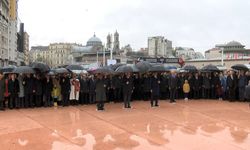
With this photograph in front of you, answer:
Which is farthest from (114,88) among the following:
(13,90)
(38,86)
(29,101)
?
(13,90)

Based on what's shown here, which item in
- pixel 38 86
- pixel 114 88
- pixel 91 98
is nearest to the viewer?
pixel 38 86

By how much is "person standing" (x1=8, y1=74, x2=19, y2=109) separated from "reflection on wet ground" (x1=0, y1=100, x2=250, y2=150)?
764 mm

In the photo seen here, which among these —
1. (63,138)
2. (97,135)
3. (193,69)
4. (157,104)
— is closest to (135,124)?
(97,135)

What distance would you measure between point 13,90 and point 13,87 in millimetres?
125

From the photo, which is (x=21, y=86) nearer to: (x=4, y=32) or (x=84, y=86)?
(x=84, y=86)

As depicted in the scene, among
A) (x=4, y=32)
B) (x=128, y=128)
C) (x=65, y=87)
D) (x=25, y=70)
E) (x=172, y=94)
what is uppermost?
(x=4, y=32)

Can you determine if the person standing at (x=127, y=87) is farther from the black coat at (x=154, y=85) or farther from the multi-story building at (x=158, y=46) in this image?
the multi-story building at (x=158, y=46)

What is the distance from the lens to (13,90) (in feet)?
49.7

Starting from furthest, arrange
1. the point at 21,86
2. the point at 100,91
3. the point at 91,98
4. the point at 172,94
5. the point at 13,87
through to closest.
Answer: the point at 172,94 → the point at 91,98 → the point at 21,86 → the point at 13,87 → the point at 100,91

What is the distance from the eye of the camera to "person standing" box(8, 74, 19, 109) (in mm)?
15078

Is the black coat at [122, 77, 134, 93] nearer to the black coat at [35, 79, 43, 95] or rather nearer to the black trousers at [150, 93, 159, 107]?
the black trousers at [150, 93, 159, 107]

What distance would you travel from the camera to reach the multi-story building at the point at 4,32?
78.7 metres

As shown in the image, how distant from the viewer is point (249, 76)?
17.7 metres

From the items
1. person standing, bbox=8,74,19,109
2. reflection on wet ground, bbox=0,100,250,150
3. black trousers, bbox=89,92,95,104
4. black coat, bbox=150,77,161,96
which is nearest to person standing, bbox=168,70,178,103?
reflection on wet ground, bbox=0,100,250,150
